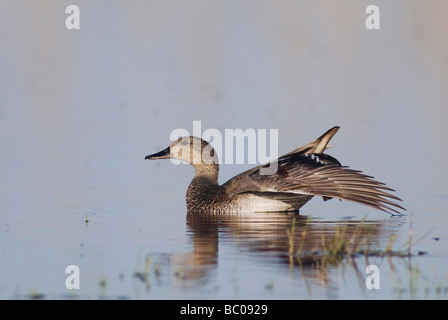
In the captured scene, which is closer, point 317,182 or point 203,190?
point 317,182

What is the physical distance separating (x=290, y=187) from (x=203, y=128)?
6.18m

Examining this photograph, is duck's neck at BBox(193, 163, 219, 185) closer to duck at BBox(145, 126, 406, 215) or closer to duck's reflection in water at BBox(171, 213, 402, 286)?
duck at BBox(145, 126, 406, 215)

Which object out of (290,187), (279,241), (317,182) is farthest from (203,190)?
(279,241)

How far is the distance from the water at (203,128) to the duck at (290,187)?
9.8 inches

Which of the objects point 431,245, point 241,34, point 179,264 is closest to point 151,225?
point 179,264

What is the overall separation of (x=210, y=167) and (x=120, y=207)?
1.44 metres

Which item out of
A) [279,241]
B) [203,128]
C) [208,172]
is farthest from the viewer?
[203,128]

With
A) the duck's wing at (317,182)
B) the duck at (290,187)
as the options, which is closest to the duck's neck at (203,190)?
the duck at (290,187)

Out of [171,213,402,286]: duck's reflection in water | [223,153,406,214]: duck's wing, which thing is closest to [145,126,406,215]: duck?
[223,153,406,214]: duck's wing

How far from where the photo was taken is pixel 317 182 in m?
11.1

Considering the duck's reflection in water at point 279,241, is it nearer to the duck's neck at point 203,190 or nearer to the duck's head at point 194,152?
the duck's neck at point 203,190

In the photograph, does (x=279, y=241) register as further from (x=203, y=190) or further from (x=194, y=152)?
(x=194, y=152)

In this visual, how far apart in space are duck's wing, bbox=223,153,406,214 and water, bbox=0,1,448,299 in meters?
0.27

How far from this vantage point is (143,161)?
48.9 ft
